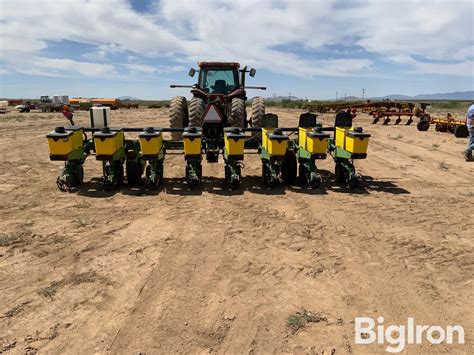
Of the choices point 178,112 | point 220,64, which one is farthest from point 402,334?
point 220,64

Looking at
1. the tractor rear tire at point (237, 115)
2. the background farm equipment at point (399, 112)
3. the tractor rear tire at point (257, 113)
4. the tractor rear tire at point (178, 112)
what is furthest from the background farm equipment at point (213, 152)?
the background farm equipment at point (399, 112)

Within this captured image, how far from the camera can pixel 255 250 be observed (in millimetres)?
4453

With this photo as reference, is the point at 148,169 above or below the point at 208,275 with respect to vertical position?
above

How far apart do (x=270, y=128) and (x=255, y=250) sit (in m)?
3.85

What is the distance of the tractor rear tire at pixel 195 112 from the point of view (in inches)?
399

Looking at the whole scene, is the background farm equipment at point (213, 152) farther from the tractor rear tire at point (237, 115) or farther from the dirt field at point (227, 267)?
the tractor rear tire at point (237, 115)

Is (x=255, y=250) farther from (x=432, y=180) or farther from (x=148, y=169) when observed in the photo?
(x=432, y=180)

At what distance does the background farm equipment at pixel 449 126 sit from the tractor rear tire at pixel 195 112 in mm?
11795

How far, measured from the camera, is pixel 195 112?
10117mm

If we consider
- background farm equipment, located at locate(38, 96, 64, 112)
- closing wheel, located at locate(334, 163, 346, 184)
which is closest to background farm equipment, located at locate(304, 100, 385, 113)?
closing wheel, located at locate(334, 163, 346, 184)

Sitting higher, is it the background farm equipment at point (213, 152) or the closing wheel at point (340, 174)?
the background farm equipment at point (213, 152)

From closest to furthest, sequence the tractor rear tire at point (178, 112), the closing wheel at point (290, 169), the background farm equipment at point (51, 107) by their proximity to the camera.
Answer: the closing wheel at point (290, 169) < the tractor rear tire at point (178, 112) < the background farm equipment at point (51, 107)

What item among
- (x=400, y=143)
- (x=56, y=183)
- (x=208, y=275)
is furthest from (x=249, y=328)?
(x=400, y=143)

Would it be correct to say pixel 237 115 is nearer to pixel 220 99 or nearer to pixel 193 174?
pixel 220 99
